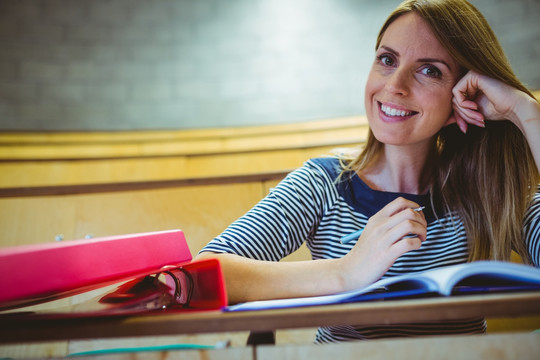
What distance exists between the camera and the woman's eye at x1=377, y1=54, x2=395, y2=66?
81 cm

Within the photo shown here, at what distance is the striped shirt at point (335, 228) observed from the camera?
2.21 feet

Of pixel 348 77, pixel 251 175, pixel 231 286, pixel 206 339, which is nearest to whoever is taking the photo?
pixel 231 286

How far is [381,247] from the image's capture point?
0.50 m

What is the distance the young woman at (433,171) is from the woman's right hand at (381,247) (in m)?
0.19

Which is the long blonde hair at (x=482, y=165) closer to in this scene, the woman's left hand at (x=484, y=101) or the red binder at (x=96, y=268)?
the woman's left hand at (x=484, y=101)

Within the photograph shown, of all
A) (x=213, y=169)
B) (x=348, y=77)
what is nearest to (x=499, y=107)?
(x=213, y=169)

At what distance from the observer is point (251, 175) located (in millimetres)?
1032

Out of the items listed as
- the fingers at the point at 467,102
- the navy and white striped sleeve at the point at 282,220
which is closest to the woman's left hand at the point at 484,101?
the fingers at the point at 467,102

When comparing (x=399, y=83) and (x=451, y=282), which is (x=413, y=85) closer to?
(x=399, y=83)

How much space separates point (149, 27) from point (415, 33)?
5.42 ft

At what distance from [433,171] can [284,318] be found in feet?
2.07

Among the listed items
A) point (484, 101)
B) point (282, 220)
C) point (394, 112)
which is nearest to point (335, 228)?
point (282, 220)

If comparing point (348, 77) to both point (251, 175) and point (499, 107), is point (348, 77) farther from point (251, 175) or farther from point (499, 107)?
point (499, 107)

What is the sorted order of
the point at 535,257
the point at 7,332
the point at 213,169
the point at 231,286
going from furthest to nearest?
the point at 213,169 → the point at 535,257 → the point at 231,286 → the point at 7,332
